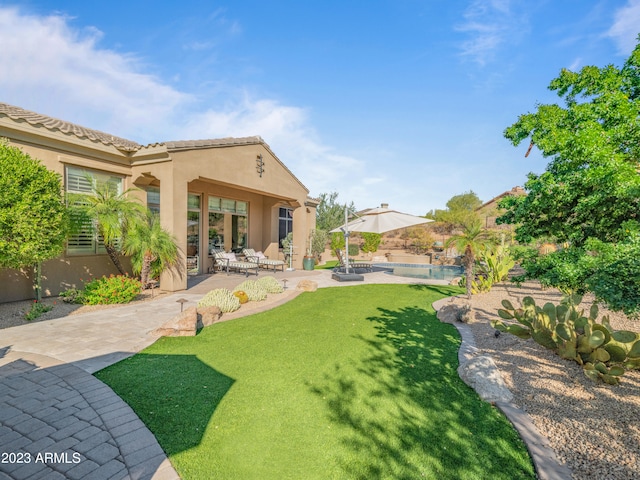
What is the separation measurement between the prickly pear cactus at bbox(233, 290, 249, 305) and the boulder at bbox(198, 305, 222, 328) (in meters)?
1.45

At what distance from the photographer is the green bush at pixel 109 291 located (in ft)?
26.6

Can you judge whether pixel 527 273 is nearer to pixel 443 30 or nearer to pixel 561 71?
pixel 561 71

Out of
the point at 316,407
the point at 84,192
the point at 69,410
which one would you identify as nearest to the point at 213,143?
the point at 84,192

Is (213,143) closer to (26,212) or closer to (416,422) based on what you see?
(26,212)

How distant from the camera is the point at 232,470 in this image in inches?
104

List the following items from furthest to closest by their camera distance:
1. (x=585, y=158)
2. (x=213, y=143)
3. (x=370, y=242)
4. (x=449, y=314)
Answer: (x=370, y=242) < (x=213, y=143) < (x=449, y=314) < (x=585, y=158)

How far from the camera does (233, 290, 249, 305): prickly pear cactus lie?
901cm

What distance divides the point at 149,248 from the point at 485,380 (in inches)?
356

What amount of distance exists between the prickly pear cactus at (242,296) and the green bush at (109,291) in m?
2.82

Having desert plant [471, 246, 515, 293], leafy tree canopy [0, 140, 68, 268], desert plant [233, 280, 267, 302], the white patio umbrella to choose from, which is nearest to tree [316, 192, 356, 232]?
the white patio umbrella

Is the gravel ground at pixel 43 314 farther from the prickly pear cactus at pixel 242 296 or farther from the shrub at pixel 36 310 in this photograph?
the prickly pear cactus at pixel 242 296

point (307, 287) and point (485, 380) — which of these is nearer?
point (485, 380)

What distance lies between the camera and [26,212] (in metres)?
6.29

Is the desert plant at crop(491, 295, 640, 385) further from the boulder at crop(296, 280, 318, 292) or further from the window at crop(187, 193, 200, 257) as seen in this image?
the window at crop(187, 193, 200, 257)
